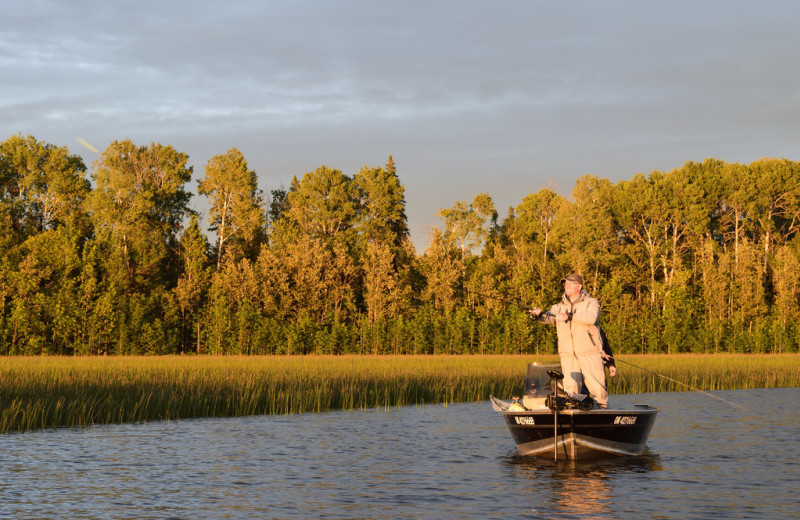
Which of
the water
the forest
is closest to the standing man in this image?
the water

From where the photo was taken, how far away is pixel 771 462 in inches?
672

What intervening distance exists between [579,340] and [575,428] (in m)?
1.60

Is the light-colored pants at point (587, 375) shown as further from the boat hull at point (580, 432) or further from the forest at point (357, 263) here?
the forest at point (357, 263)

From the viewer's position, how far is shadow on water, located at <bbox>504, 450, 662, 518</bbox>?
12984mm

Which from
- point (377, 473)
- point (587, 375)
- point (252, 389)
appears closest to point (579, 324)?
point (587, 375)

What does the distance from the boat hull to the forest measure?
4962 centimetres

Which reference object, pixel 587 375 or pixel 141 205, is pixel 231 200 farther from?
pixel 587 375

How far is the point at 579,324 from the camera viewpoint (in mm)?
16609

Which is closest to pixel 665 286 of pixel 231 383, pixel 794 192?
pixel 794 192

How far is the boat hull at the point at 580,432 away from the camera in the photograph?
16234 millimetres

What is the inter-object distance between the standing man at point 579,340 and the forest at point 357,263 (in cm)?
4987

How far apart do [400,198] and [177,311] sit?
76.1 ft

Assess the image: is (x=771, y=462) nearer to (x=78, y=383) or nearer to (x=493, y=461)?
(x=493, y=461)

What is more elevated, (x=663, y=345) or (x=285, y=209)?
(x=285, y=209)
